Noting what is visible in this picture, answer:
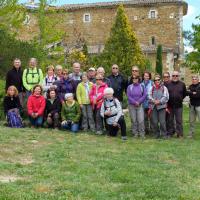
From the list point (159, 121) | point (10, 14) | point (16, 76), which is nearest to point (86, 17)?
point (10, 14)

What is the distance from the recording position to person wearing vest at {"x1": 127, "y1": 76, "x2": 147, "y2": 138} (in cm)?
1209

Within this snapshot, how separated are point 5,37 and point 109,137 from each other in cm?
902

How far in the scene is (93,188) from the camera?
6.40 m

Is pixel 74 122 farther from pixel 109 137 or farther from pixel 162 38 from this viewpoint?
pixel 162 38

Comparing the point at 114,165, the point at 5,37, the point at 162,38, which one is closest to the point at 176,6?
the point at 162,38

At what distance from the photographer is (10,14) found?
A: 25.7 meters

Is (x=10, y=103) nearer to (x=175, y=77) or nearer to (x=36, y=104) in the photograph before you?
(x=36, y=104)

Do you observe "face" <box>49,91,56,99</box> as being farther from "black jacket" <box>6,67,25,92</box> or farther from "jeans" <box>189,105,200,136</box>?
"jeans" <box>189,105,200,136</box>

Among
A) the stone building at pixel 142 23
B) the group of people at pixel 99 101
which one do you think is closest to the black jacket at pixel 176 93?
the group of people at pixel 99 101

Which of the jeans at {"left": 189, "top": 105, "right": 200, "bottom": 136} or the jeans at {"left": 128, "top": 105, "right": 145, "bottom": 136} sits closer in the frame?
the jeans at {"left": 128, "top": 105, "right": 145, "bottom": 136}

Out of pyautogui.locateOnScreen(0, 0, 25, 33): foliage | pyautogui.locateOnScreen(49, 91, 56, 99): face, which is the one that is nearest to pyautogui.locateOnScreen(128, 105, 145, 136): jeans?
pyautogui.locateOnScreen(49, 91, 56, 99): face

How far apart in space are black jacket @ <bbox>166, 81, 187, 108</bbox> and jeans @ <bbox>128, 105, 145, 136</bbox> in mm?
820

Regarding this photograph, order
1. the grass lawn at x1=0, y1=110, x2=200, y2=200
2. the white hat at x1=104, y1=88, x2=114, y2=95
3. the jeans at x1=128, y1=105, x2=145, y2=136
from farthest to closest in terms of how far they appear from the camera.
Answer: the jeans at x1=128, y1=105, x2=145, y2=136, the white hat at x1=104, y1=88, x2=114, y2=95, the grass lawn at x1=0, y1=110, x2=200, y2=200

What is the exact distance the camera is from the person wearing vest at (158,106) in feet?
39.8
